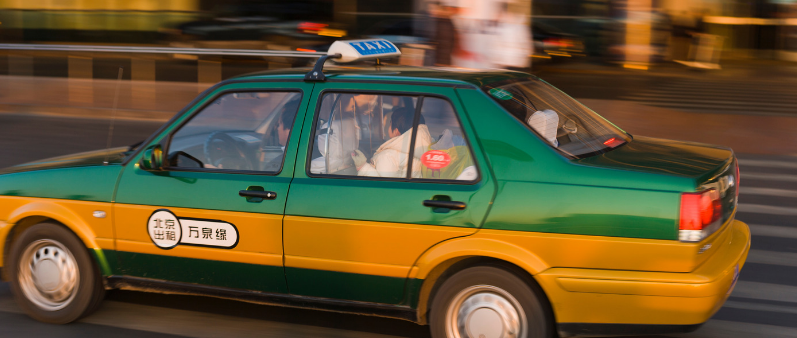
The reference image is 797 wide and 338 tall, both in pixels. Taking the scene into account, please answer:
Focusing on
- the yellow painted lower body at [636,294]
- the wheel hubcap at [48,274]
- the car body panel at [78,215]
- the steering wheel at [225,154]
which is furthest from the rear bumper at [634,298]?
the wheel hubcap at [48,274]

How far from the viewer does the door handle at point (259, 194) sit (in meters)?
3.92

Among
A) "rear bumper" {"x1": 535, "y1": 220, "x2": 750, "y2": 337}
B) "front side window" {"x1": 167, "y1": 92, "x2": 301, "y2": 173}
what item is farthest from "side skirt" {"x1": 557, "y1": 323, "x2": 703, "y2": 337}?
"front side window" {"x1": 167, "y1": 92, "x2": 301, "y2": 173}

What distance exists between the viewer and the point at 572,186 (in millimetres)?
3441

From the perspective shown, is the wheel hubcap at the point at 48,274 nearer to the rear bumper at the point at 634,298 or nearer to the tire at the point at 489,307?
the tire at the point at 489,307

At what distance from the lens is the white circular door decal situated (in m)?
4.12

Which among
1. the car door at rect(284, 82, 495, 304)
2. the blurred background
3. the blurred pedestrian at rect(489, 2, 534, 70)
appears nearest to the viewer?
the car door at rect(284, 82, 495, 304)

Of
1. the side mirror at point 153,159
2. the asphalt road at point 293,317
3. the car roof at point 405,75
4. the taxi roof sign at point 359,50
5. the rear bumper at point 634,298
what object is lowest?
the asphalt road at point 293,317

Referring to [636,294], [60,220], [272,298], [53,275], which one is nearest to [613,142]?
[636,294]

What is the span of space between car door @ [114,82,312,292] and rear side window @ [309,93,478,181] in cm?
16

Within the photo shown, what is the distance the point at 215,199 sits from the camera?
13.2 feet

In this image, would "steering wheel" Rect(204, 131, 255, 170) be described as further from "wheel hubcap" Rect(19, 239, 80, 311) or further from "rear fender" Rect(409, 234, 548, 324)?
"rear fender" Rect(409, 234, 548, 324)

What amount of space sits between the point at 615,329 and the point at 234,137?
7.66 feet

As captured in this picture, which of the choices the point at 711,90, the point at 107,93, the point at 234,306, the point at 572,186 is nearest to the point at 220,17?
the point at 107,93

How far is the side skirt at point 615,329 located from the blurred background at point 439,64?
3.14ft
